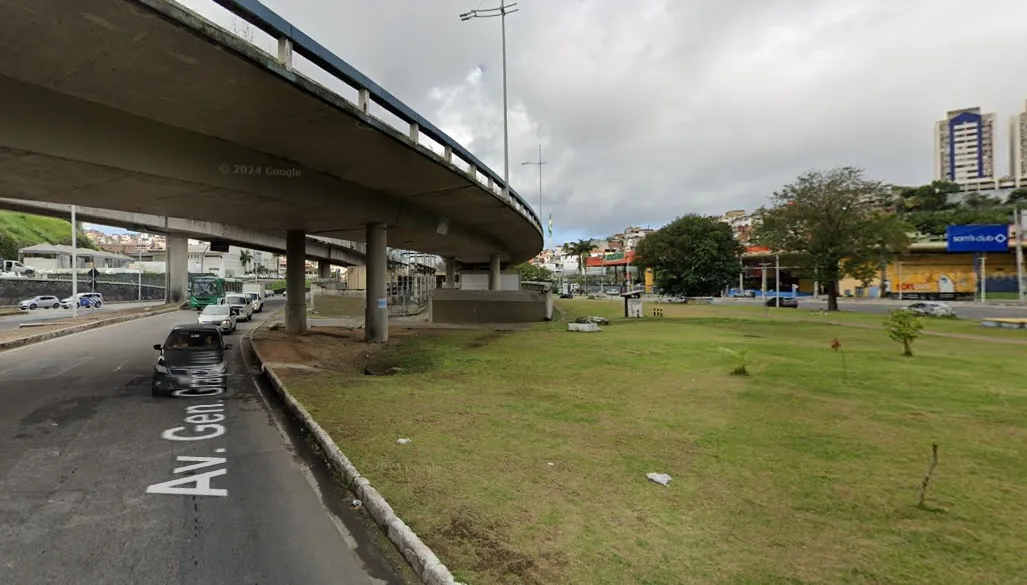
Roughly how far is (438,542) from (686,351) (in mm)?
15198

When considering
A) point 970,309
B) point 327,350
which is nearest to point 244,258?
point 327,350

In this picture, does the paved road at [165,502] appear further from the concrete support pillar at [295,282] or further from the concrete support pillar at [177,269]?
the concrete support pillar at [177,269]

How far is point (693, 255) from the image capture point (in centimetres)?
6738

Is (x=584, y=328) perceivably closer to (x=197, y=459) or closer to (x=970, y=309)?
(x=197, y=459)

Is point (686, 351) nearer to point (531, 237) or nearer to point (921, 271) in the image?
point (531, 237)

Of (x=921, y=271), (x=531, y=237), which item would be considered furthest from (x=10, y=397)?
(x=921, y=271)

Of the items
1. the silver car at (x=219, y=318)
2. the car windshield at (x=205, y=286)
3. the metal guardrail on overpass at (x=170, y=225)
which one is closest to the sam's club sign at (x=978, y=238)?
the metal guardrail on overpass at (x=170, y=225)

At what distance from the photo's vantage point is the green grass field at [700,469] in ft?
13.6

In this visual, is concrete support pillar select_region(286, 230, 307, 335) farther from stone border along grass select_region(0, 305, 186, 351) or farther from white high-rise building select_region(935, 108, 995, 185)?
white high-rise building select_region(935, 108, 995, 185)

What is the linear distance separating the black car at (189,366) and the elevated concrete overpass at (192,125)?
381 cm

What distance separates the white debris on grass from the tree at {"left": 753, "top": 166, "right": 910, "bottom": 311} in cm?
3735

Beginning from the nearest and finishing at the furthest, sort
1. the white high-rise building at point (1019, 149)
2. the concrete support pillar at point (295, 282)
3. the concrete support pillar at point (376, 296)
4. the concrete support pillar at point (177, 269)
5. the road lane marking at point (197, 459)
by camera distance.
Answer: the road lane marking at point (197, 459) → the concrete support pillar at point (376, 296) → the concrete support pillar at point (295, 282) → the concrete support pillar at point (177, 269) → the white high-rise building at point (1019, 149)

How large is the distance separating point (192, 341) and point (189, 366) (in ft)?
2.95

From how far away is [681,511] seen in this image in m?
5.07
